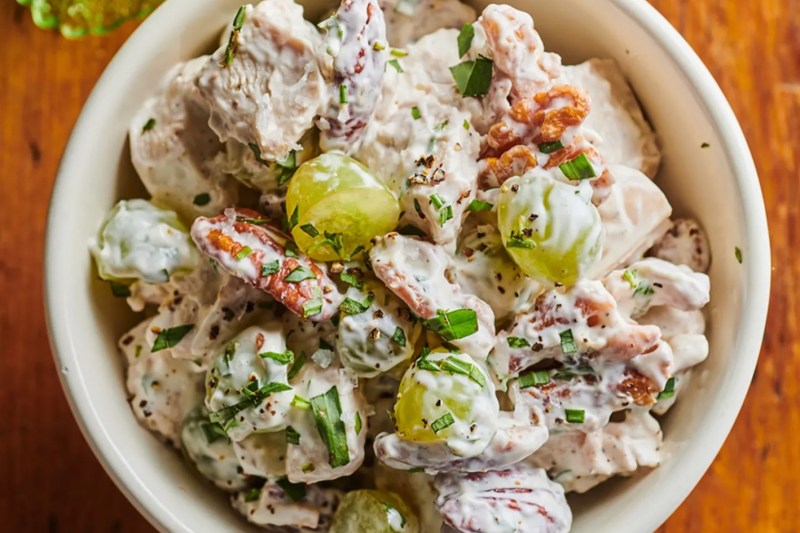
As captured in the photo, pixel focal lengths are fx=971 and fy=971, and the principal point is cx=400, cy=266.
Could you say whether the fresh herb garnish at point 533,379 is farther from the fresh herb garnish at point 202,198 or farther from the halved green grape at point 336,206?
the fresh herb garnish at point 202,198

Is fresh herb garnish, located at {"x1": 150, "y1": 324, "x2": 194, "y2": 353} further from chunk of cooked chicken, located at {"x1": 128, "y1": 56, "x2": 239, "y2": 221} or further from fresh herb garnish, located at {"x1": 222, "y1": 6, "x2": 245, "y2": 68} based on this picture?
fresh herb garnish, located at {"x1": 222, "y1": 6, "x2": 245, "y2": 68}

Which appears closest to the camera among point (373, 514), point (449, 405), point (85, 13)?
point (449, 405)

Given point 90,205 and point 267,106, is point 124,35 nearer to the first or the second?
point 90,205

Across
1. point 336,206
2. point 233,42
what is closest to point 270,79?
point 233,42

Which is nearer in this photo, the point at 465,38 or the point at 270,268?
the point at 270,268

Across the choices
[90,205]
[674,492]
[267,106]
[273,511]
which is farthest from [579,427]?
[90,205]

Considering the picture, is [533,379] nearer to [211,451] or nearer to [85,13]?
[211,451]
